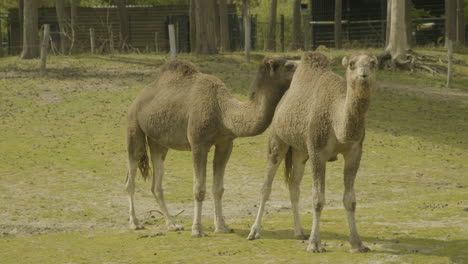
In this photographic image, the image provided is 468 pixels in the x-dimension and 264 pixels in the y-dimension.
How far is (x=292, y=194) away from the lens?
11.0 metres

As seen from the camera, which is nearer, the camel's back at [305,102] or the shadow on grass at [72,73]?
the camel's back at [305,102]

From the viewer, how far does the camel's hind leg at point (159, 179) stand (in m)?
12.1

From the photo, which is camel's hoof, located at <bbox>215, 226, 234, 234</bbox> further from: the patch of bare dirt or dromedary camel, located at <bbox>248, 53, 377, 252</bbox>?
the patch of bare dirt

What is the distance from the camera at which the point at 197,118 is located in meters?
11.3

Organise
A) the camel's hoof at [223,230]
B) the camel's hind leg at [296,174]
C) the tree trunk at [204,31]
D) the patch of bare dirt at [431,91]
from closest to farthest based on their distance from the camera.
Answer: the camel's hind leg at [296,174], the camel's hoof at [223,230], the patch of bare dirt at [431,91], the tree trunk at [204,31]

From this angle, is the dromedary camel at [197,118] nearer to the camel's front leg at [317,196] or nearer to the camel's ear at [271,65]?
the camel's ear at [271,65]

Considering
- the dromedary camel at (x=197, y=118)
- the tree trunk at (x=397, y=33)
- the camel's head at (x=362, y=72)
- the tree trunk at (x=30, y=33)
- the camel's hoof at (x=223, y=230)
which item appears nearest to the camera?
the camel's head at (x=362, y=72)

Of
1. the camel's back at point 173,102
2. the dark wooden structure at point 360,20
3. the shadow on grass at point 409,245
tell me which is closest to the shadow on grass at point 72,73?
the camel's back at point 173,102

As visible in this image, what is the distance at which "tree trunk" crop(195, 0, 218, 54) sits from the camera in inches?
1289

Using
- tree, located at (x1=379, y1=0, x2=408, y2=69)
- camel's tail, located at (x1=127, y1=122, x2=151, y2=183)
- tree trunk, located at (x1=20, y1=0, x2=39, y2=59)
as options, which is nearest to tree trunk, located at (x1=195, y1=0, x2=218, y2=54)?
tree trunk, located at (x1=20, y1=0, x2=39, y2=59)

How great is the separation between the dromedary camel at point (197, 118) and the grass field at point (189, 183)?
77 cm

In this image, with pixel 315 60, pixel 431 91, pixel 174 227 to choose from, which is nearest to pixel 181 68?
pixel 174 227

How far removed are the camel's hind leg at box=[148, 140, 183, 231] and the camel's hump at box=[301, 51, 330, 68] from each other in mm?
3006

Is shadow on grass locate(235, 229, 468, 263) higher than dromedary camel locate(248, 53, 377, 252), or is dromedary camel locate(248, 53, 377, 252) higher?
dromedary camel locate(248, 53, 377, 252)
